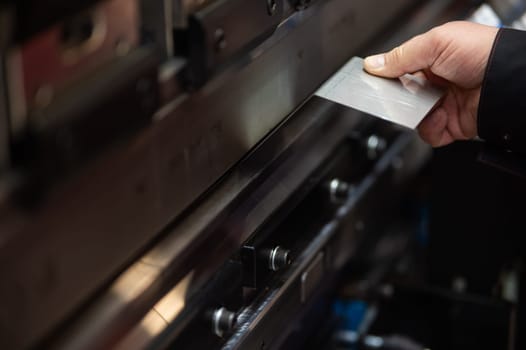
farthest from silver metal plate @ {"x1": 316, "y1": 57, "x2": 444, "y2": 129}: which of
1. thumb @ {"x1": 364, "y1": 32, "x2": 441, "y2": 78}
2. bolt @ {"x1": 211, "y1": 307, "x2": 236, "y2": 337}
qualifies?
bolt @ {"x1": 211, "y1": 307, "x2": 236, "y2": 337}

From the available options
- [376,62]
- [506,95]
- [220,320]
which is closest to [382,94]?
[376,62]

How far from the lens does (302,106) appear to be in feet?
2.97

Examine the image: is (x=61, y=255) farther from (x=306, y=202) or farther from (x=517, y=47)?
(x=517, y=47)

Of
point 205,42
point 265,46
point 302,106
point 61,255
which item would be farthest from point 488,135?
point 61,255

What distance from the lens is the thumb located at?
0.89 meters

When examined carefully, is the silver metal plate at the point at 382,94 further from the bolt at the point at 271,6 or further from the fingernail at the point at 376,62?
the bolt at the point at 271,6

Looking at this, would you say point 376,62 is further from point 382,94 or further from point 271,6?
point 271,6

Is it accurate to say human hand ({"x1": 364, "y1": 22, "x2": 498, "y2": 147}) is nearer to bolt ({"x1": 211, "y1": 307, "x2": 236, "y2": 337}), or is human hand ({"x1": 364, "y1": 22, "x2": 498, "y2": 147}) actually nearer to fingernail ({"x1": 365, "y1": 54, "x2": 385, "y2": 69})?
fingernail ({"x1": 365, "y1": 54, "x2": 385, "y2": 69})

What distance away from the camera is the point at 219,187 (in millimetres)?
761

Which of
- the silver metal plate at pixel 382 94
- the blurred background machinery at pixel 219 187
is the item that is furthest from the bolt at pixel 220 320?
the silver metal plate at pixel 382 94

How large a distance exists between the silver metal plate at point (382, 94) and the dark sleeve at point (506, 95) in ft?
0.22

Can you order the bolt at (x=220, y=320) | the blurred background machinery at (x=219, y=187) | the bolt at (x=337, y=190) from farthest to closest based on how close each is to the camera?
the bolt at (x=337, y=190) < the bolt at (x=220, y=320) < the blurred background machinery at (x=219, y=187)

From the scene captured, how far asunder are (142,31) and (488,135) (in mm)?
511

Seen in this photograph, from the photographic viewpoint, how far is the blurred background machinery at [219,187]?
52cm
